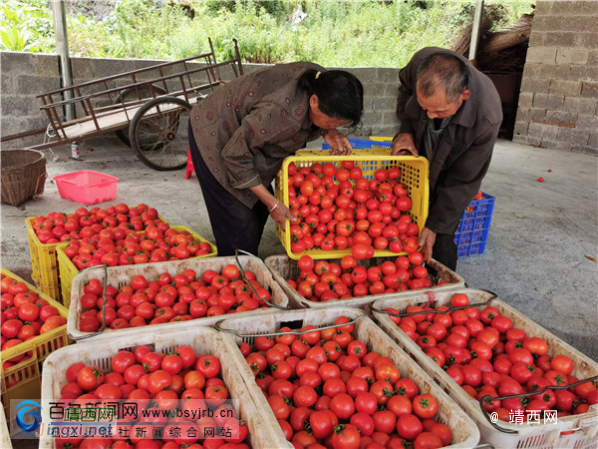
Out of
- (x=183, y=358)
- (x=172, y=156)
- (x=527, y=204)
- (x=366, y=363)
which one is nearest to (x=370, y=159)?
(x=366, y=363)

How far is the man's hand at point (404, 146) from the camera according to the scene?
2.62 m

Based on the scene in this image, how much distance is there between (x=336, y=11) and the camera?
11164mm

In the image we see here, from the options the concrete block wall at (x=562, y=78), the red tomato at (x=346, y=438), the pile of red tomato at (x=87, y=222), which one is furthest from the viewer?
the concrete block wall at (x=562, y=78)

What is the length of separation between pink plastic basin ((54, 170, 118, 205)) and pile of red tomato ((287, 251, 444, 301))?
2.96 meters

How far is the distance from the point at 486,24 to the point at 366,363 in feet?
33.6

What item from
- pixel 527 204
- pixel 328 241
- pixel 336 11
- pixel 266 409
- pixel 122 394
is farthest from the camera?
pixel 336 11

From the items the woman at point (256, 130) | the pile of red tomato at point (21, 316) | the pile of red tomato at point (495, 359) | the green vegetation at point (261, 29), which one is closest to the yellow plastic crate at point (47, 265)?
the pile of red tomato at point (21, 316)

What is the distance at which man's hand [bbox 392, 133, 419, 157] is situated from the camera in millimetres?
2615

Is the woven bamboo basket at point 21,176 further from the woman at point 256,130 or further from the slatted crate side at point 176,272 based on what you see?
the slatted crate side at point 176,272

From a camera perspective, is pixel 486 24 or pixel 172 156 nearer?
pixel 172 156

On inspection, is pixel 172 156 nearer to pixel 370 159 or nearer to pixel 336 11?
pixel 370 159

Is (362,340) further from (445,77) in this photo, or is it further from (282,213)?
(445,77)

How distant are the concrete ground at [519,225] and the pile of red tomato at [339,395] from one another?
180 cm

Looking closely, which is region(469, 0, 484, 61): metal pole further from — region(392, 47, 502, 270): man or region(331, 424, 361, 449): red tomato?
region(331, 424, 361, 449): red tomato
